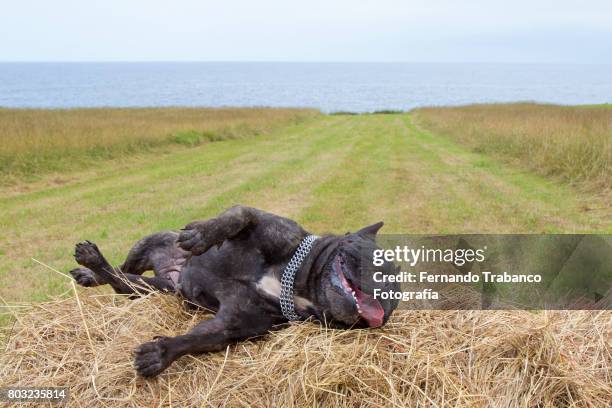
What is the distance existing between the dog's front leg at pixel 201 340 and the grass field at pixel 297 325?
0.24ft

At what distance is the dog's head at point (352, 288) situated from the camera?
3264 millimetres

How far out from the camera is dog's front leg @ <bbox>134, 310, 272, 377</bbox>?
10.0ft

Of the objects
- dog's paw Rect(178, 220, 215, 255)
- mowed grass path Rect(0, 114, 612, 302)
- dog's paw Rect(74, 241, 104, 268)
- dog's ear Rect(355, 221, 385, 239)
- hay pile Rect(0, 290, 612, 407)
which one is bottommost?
mowed grass path Rect(0, 114, 612, 302)

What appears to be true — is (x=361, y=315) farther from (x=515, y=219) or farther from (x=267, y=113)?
(x=267, y=113)

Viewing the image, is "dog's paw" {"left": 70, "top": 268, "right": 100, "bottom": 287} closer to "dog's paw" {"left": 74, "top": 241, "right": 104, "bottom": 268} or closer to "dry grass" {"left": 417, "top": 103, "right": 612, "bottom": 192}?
"dog's paw" {"left": 74, "top": 241, "right": 104, "bottom": 268}

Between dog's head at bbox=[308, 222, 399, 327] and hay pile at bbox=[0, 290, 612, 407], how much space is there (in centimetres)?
10

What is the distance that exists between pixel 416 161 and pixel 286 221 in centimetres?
1421

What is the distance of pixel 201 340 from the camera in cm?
325

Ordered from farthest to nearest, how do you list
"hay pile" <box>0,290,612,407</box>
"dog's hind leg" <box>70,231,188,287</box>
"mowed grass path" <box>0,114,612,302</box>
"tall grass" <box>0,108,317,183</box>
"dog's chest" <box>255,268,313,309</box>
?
"tall grass" <box>0,108,317,183</box>
"mowed grass path" <box>0,114,612,302</box>
"dog's hind leg" <box>70,231,188,287</box>
"dog's chest" <box>255,268,313,309</box>
"hay pile" <box>0,290,612,407</box>

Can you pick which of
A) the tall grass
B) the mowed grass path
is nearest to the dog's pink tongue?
the mowed grass path

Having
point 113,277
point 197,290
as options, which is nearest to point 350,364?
point 197,290

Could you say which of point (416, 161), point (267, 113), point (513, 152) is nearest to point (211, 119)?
point (267, 113)

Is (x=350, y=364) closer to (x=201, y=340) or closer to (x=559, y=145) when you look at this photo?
(x=201, y=340)

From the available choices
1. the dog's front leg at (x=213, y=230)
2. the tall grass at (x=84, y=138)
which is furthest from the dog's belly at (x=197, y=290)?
the tall grass at (x=84, y=138)
